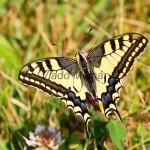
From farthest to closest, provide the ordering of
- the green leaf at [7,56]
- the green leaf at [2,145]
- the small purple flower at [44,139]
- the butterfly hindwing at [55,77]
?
1. the green leaf at [7,56]
2. the green leaf at [2,145]
3. the small purple flower at [44,139]
4. the butterfly hindwing at [55,77]

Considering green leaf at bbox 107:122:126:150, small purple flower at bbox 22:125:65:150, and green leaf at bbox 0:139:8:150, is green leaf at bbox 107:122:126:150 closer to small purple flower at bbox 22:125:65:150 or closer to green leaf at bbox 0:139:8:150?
small purple flower at bbox 22:125:65:150

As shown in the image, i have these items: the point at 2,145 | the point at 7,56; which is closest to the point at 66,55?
the point at 7,56

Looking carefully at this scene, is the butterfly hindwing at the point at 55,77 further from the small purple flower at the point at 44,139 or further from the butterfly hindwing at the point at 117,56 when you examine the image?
the small purple flower at the point at 44,139

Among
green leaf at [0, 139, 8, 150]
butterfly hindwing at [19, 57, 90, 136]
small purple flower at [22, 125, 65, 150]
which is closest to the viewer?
butterfly hindwing at [19, 57, 90, 136]

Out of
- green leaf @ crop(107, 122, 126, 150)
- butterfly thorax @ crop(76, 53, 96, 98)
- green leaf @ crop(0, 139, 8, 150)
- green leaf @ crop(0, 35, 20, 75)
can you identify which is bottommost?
green leaf @ crop(107, 122, 126, 150)

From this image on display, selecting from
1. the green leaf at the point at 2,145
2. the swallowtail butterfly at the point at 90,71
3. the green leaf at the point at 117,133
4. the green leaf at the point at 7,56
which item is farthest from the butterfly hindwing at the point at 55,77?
the green leaf at the point at 7,56

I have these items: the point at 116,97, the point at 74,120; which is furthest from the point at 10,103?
the point at 116,97

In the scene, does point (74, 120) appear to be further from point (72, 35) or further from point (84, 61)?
point (72, 35)

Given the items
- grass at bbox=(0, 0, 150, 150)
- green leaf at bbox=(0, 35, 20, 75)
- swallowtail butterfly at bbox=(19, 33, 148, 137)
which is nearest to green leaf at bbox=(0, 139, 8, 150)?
grass at bbox=(0, 0, 150, 150)
